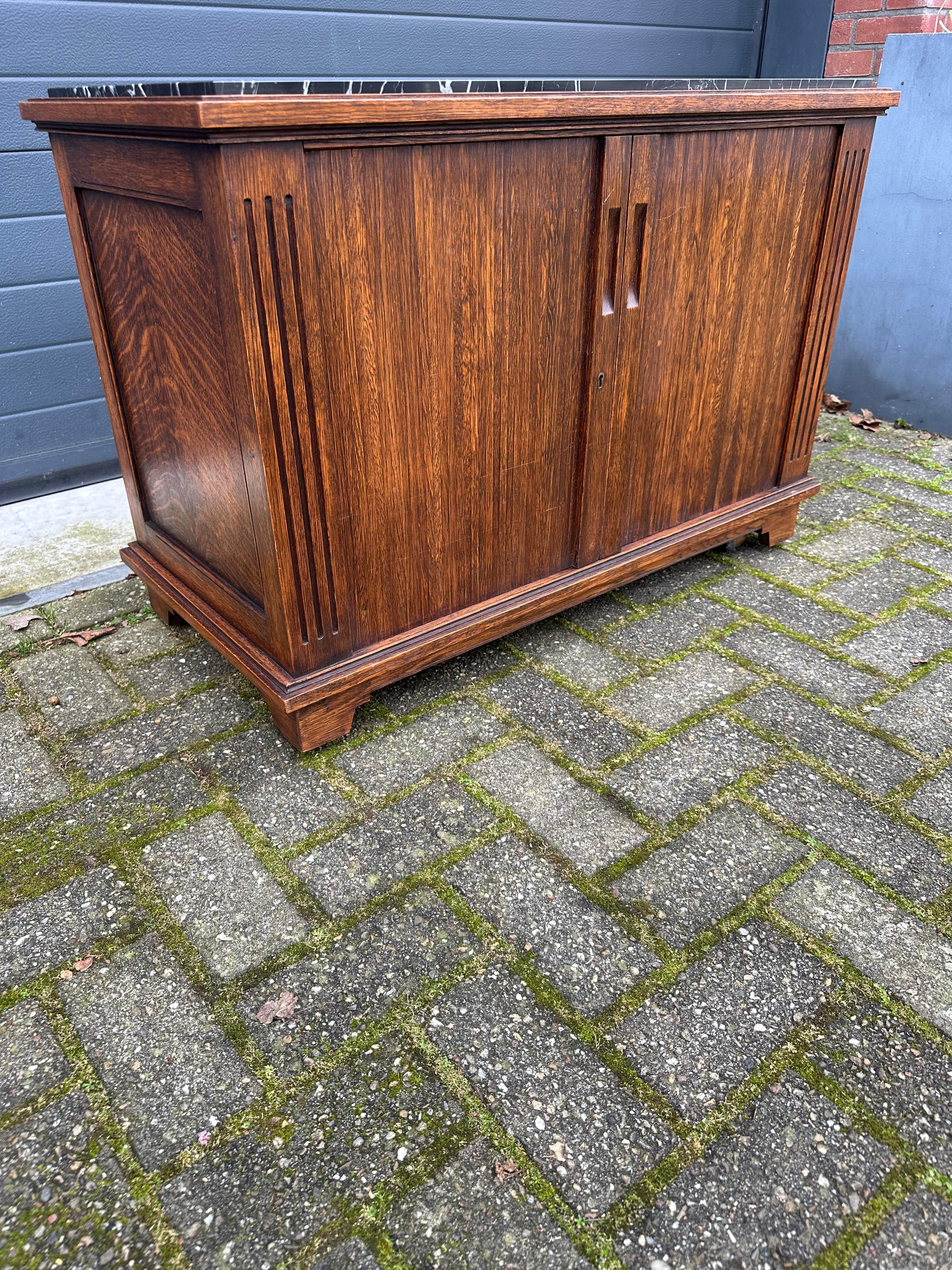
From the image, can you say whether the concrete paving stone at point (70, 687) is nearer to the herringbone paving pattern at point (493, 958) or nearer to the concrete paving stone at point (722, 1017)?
the herringbone paving pattern at point (493, 958)

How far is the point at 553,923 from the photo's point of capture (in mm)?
1666

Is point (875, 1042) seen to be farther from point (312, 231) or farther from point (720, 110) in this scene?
point (720, 110)

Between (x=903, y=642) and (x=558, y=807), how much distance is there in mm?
1193

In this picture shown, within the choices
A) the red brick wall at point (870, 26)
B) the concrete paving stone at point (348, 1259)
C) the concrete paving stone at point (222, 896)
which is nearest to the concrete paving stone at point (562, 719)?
the concrete paving stone at point (222, 896)

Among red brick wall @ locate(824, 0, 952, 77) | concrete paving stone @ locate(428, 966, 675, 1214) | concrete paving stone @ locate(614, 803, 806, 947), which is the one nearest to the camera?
concrete paving stone @ locate(428, 966, 675, 1214)

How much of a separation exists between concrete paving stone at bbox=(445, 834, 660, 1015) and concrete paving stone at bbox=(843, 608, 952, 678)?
1.17m

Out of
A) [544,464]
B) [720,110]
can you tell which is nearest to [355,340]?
[544,464]

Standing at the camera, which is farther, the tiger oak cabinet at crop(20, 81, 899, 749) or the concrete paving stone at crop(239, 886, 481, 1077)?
the tiger oak cabinet at crop(20, 81, 899, 749)

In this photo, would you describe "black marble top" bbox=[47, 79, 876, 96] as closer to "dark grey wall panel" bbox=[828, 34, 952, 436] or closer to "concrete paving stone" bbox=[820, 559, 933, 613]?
"concrete paving stone" bbox=[820, 559, 933, 613]

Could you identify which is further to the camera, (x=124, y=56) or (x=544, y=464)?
(x=124, y=56)

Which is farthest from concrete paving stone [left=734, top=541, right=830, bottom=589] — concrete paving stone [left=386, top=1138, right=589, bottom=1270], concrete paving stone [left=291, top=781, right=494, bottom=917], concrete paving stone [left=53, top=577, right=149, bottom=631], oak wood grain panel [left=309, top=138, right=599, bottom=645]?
concrete paving stone [left=386, top=1138, right=589, bottom=1270]

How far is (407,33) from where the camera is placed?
339 centimetres

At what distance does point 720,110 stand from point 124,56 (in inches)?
80.7

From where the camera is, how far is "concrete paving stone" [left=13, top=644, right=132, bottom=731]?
2.24 metres
